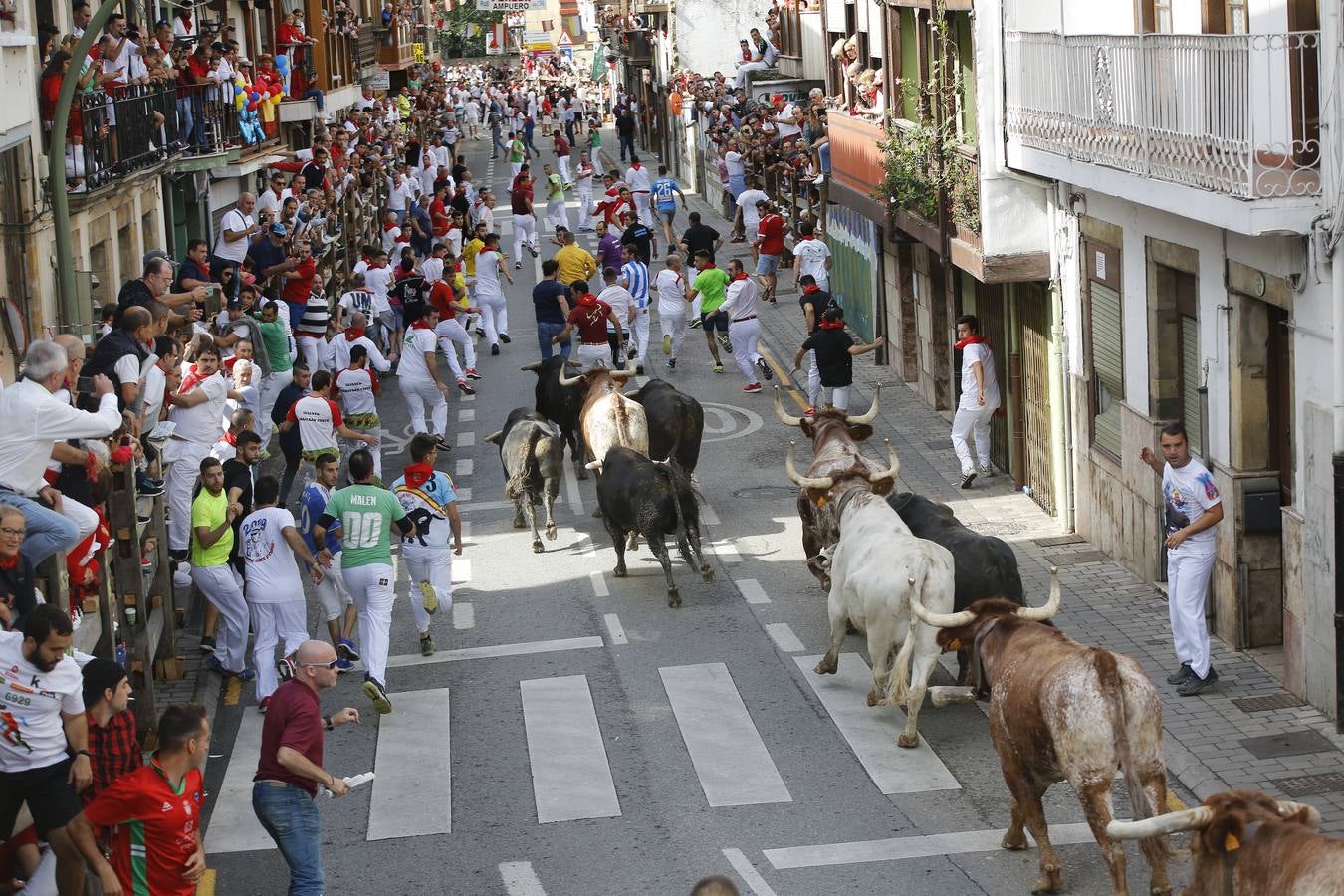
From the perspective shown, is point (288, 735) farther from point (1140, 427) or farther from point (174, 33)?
point (174, 33)

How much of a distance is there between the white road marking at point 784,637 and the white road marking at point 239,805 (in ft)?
13.8

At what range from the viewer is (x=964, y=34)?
21.5 meters

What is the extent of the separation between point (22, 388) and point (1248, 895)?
7521 millimetres

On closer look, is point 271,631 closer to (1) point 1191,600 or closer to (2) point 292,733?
(2) point 292,733

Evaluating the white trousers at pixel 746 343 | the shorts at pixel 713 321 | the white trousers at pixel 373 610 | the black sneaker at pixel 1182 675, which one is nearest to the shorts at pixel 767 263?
the shorts at pixel 713 321

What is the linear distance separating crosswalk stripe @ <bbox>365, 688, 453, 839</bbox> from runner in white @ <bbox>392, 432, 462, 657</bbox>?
100cm

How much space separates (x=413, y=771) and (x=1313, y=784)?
587 centimetres

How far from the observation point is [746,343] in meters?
25.1

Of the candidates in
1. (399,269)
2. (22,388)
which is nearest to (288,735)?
(22,388)

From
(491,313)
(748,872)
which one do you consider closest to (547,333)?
(491,313)

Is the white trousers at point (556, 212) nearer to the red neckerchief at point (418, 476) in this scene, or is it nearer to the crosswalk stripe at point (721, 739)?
the red neckerchief at point (418, 476)

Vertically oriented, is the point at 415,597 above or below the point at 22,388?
below

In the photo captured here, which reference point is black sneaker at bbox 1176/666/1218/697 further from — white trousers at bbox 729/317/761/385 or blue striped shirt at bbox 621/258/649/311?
blue striped shirt at bbox 621/258/649/311

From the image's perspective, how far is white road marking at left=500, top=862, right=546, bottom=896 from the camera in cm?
1067
